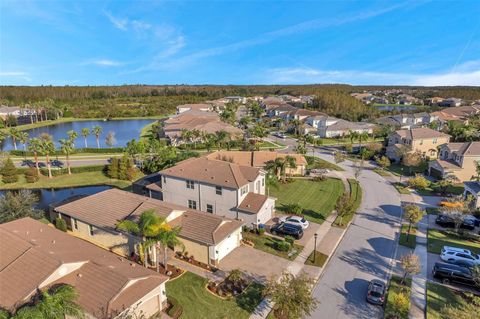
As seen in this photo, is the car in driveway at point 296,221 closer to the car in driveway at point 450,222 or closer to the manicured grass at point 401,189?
the car in driveway at point 450,222

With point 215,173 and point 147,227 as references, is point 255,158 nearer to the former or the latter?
point 215,173

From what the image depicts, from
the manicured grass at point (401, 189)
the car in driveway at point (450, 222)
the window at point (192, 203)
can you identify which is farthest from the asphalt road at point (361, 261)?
the window at point (192, 203)

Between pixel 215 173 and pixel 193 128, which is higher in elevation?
pixel 193 128


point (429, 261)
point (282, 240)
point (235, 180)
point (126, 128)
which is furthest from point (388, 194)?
point (126, 128)

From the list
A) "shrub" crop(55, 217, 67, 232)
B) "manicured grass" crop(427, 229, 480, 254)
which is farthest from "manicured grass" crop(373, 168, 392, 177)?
"shrub" crop(55, 217, 67, 232)

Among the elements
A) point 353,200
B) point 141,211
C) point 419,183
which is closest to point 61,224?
point 141,211

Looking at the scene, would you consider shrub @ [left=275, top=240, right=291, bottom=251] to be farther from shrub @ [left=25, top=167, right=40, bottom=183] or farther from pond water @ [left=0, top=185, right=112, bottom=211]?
shrub @ [left=25, top=167, right=40, bottom=183]
